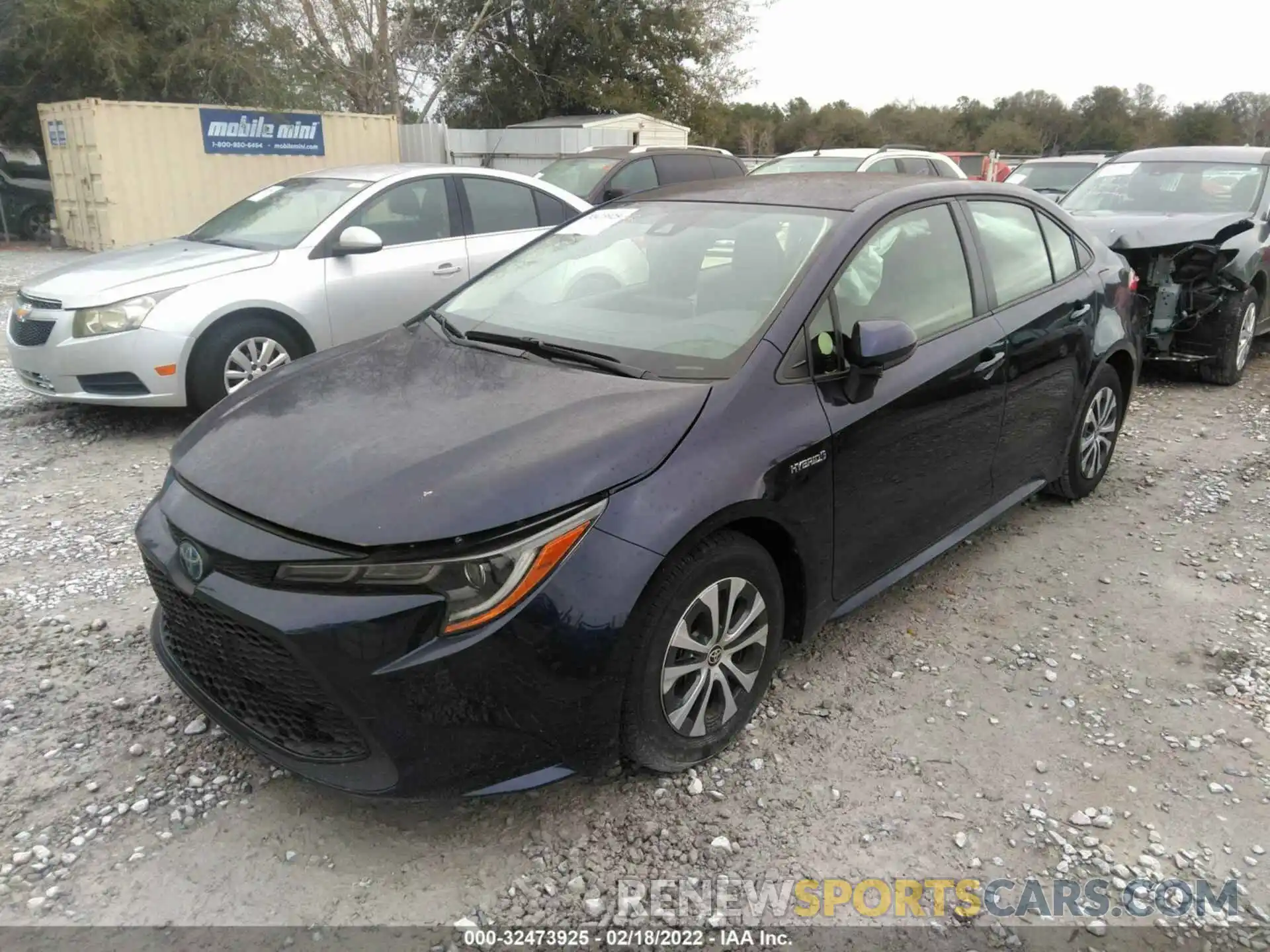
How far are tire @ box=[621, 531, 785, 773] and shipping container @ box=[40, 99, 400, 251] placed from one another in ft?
48.1

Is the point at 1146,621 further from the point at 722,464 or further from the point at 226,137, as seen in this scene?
the point at 226,137

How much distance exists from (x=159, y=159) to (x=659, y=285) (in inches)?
566

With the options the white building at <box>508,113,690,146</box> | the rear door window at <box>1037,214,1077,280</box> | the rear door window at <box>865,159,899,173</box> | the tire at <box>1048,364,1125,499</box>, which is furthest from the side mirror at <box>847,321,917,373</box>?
the white building at <box>508,113,690,146</box>

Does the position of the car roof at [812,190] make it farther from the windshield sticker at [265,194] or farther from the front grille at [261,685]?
the windshield sticker at [265,194]

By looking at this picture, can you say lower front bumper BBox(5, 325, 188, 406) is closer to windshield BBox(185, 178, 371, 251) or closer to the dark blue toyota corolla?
windshield BBox(185, 178, 371, 251)

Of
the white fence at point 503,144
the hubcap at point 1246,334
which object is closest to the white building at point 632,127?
the white fence at point 503,144

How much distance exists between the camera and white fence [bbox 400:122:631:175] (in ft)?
70.5

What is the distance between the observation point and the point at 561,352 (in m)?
3.01

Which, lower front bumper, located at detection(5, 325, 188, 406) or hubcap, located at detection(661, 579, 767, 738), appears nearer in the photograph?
hubcap, located at detection(661, 579, 767, 738)

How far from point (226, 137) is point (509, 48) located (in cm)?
1287

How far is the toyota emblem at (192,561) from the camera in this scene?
7.86 ft

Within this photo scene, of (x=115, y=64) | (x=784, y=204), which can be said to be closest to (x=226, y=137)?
(x=115, y=64)

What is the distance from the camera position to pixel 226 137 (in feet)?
50.6

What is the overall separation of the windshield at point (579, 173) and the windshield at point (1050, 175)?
220 inches
